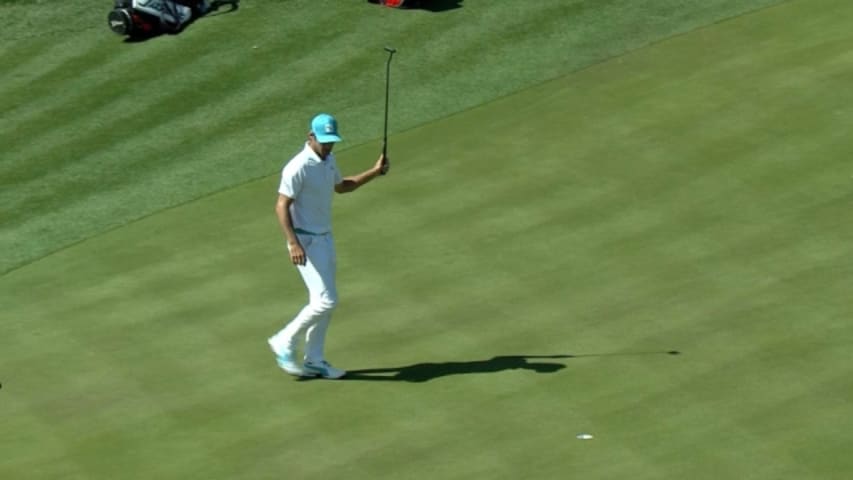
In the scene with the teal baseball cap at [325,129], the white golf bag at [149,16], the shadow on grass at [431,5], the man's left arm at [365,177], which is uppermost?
the teal baseball cap at [325,129]

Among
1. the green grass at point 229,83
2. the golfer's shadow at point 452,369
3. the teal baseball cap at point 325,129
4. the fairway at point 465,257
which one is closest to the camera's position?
the fairway at point 465,257

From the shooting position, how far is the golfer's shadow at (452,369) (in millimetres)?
13656

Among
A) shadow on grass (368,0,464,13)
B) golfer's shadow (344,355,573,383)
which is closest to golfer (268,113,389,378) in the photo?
golfer's shadow (344,355,573,383)

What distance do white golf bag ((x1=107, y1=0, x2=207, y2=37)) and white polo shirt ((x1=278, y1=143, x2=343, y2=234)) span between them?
1045 cm

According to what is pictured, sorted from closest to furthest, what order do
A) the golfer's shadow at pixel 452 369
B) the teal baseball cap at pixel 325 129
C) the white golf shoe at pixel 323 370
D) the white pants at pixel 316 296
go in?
the teal baseball cap at pixel 325 129 → the white pants at pixel 316 296 → the golfer's shadow at pixel 452 369 → the white golf shoe at pixel 323 370

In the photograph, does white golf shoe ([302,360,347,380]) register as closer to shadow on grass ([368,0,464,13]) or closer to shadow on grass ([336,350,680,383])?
shadow on grass ([336,350,680,383])

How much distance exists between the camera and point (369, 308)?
1516 cm

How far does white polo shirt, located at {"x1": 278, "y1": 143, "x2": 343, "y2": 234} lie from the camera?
44.1 feet

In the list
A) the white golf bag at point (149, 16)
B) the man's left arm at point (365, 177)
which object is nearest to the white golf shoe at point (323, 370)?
the man's left arm at point (365, 177)

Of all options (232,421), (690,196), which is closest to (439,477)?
(232,421)

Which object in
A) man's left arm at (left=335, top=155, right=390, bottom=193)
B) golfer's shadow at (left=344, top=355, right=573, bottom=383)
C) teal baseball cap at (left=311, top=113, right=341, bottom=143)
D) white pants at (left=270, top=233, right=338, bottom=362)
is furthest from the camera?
man's left arm at (left=335, top=155, right=390, bottom=193)

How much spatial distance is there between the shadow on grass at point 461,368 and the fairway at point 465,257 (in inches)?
1.7

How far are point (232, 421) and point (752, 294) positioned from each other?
194 inches

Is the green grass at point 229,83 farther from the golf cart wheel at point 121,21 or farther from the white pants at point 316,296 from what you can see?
the white pants at point 316,296
